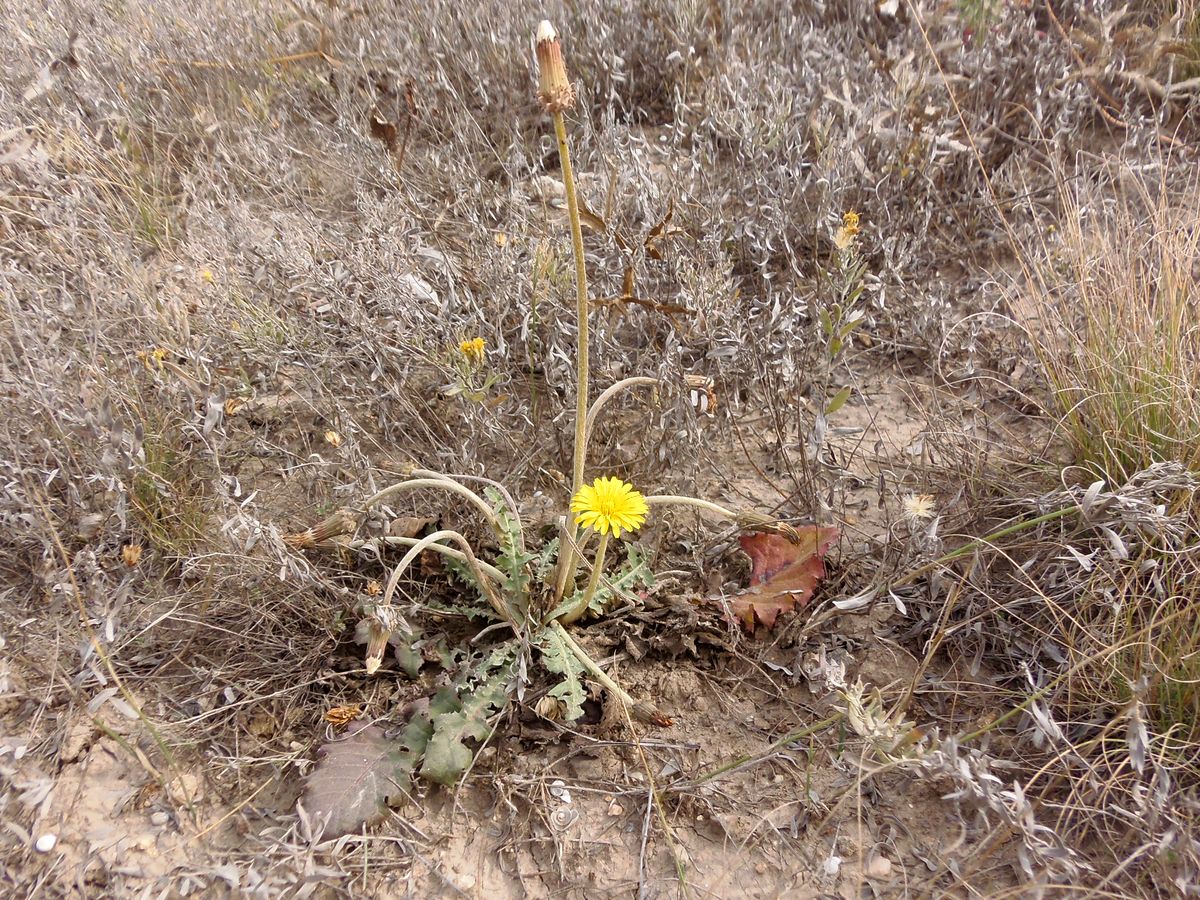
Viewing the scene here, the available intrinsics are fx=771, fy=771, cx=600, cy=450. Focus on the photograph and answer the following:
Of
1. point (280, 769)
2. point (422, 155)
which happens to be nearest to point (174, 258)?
point (422, 155)

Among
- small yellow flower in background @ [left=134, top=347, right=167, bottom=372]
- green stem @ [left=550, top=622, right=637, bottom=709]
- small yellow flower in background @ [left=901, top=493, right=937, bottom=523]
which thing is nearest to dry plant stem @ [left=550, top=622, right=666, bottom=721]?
green stem @ [left=550, top=622, right=637, bottom=709]

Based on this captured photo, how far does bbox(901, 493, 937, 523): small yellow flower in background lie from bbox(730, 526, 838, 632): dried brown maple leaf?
0.55ft

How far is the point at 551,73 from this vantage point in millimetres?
1126

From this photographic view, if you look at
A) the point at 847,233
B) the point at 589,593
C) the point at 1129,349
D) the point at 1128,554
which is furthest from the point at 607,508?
the point at 1129,349

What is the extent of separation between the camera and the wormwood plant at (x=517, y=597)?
1.48 metres

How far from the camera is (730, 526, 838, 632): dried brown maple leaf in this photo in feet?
5.78

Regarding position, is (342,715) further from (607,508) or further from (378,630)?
(607,508)

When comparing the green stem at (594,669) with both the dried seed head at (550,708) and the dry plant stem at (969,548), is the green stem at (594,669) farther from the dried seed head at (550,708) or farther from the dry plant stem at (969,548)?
the dry plant stem at (969,548)

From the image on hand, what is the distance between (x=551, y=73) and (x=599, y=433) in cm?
116

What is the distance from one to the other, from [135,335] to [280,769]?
4.59ft

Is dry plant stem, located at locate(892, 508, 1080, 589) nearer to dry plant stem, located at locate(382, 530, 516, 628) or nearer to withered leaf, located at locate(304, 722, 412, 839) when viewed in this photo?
dry plant stem, located at locate(382, 530, 516, 628)

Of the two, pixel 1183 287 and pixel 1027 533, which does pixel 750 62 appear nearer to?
pixel 1183 287

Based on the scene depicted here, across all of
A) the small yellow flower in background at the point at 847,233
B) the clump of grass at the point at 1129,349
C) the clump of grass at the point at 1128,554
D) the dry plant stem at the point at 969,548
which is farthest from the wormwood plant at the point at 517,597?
the clump of grass at the point at 1129,349

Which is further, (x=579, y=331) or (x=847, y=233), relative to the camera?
(x=847, y=233)
